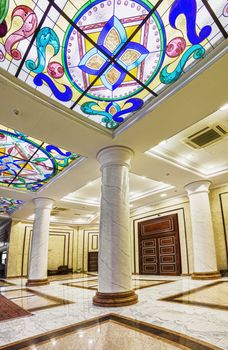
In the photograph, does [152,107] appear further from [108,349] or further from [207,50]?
[108,349]

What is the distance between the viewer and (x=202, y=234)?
297 inches

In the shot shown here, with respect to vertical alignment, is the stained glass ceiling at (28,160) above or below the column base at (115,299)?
above

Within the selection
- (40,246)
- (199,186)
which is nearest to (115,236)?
(199,186)

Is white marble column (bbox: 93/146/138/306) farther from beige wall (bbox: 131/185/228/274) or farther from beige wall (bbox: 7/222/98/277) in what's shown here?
beige wall (bbox: 7/222/98/277)

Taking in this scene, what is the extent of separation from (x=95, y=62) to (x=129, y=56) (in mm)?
482

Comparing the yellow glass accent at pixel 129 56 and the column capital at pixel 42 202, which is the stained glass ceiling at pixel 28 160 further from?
the yellow glass accent at pixel 129 56

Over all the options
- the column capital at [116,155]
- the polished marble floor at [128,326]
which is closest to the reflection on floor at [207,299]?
the polished marble floor at [128,326]

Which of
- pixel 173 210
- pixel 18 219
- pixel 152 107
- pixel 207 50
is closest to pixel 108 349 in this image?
pixel 152 107

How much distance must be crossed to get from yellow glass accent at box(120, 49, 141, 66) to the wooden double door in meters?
7.74

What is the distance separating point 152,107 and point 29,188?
584cm

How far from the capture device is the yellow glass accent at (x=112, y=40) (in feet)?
9.63

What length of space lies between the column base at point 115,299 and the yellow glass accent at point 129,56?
3.85 metres

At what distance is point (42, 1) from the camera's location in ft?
8.54

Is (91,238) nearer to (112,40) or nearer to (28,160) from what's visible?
(28,160)
